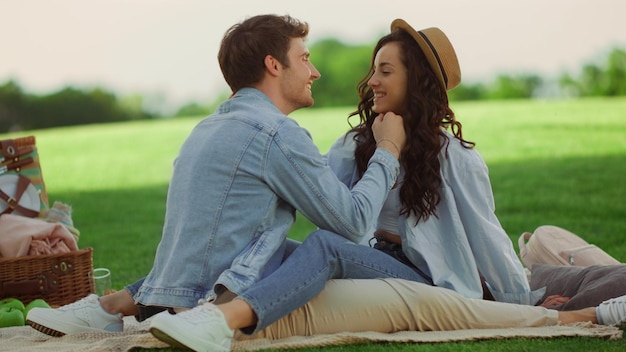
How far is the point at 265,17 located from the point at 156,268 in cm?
110

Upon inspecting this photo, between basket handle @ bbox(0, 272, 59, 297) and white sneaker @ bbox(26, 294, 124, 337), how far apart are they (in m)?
0.92

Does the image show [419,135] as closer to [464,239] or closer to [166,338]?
[464,239]

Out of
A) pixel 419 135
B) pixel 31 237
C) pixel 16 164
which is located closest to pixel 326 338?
pixel 419 135

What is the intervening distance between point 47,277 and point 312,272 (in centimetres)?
190

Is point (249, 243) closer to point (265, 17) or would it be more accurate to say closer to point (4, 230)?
point (265, 17)

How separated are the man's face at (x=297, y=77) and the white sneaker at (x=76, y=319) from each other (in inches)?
47.0

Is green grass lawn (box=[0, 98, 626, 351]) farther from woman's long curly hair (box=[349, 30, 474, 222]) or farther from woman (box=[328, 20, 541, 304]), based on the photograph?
woman's long curly hair (box=[349, 30, 474, 222])

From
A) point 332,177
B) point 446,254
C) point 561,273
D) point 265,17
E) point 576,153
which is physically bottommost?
point 576,153

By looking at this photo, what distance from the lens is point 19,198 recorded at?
4.82m

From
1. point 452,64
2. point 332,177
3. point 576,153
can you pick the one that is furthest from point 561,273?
point 576,153

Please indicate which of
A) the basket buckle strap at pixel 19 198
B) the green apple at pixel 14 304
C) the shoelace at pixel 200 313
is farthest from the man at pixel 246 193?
the basket buckle strap at pixel 19 198

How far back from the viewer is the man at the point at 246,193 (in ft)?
10.6

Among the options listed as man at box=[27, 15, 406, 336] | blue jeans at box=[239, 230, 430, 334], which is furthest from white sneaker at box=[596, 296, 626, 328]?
man at box=[27, 15, 406, 336]

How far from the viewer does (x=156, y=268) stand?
134 inches
